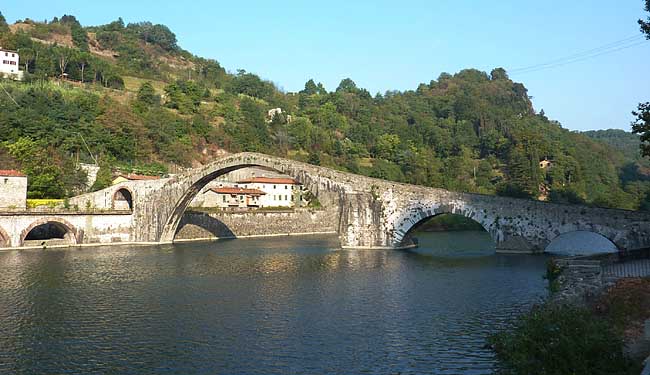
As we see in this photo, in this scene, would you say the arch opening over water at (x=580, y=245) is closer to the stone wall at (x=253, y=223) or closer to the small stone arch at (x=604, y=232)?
the small stone arch at (x=604, y=232)

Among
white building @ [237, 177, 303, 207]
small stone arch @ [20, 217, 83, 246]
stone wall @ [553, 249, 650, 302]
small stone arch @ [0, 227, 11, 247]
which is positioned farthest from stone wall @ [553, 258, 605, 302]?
white building @ [237, 177, 303, 207]

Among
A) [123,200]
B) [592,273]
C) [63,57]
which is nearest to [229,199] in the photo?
[123,200]

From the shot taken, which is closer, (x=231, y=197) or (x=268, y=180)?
(x=231, y=197)

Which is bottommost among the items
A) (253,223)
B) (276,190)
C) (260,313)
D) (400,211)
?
(260,313)

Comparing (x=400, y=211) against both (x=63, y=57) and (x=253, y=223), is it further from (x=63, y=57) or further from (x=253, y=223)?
(x=63, y=57)

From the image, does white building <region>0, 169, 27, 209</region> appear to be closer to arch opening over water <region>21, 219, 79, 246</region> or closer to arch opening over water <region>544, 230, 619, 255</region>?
arch opening over water <region>21, 219, 79, 246</region>

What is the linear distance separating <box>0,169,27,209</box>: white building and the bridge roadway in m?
2.00

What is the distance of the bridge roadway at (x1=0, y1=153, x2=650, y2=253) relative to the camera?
32.1 meters

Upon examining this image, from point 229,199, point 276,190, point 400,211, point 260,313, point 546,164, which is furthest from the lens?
point 546,164

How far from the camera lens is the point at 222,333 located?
55.7 feet

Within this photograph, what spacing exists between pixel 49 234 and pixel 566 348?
43235mm

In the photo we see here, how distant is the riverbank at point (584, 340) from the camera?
11062mm

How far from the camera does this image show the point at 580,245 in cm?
3859

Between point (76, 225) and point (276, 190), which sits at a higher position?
point (276, 190)
